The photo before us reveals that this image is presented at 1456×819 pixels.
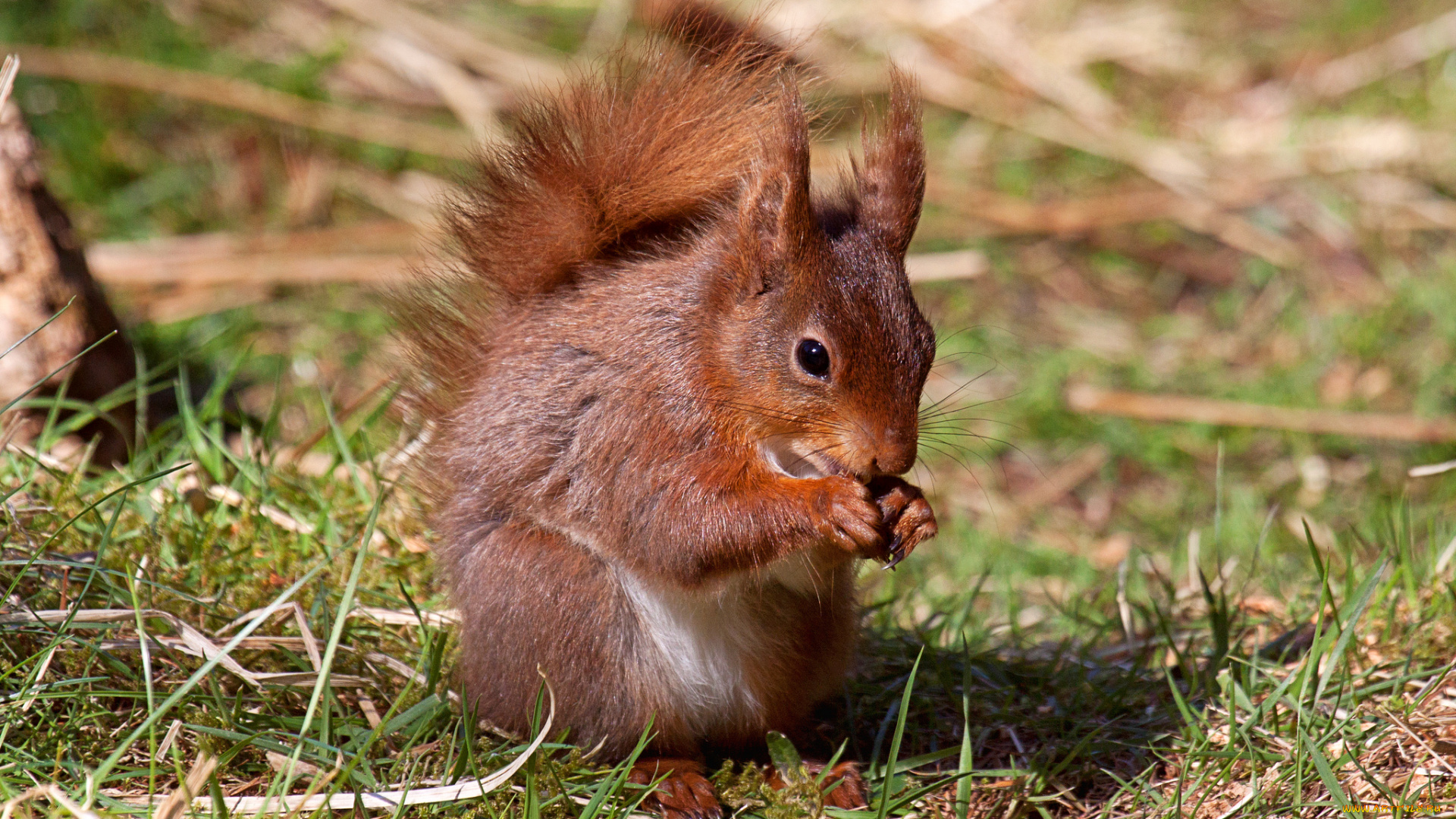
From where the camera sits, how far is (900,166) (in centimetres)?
209

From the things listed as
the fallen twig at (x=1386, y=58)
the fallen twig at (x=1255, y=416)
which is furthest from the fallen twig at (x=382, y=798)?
the fallen twig at (x=1386, y=58)

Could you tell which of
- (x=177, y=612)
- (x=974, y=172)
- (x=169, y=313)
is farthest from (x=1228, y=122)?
(x=177, y=612)

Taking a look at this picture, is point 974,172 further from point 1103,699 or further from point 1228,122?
point 1103,699

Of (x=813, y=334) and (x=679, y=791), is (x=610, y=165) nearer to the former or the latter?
(x=813, y=334)

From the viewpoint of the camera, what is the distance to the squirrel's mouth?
1.95 meters

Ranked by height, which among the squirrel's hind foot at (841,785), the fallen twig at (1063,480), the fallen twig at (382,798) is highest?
the fallen twig at (382,798)

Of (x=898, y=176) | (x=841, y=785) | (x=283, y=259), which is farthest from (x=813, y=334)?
(x=283, y=259)

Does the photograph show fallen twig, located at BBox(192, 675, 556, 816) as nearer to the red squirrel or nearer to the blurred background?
the red squirrel

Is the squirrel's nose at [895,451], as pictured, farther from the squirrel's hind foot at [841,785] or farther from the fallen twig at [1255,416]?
the fallen twig at [1255,416]

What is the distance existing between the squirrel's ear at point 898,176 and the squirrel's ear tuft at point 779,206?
0.17m

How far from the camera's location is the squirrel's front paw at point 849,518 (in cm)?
179

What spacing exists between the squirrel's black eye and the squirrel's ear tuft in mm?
113

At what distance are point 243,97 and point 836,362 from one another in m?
3.76

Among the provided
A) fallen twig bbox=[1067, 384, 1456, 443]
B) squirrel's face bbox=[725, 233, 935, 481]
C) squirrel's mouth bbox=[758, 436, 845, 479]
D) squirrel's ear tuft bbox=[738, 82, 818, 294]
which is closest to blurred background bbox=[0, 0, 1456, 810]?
fallen twig bbox=[1067, 384, 1456, 443]
